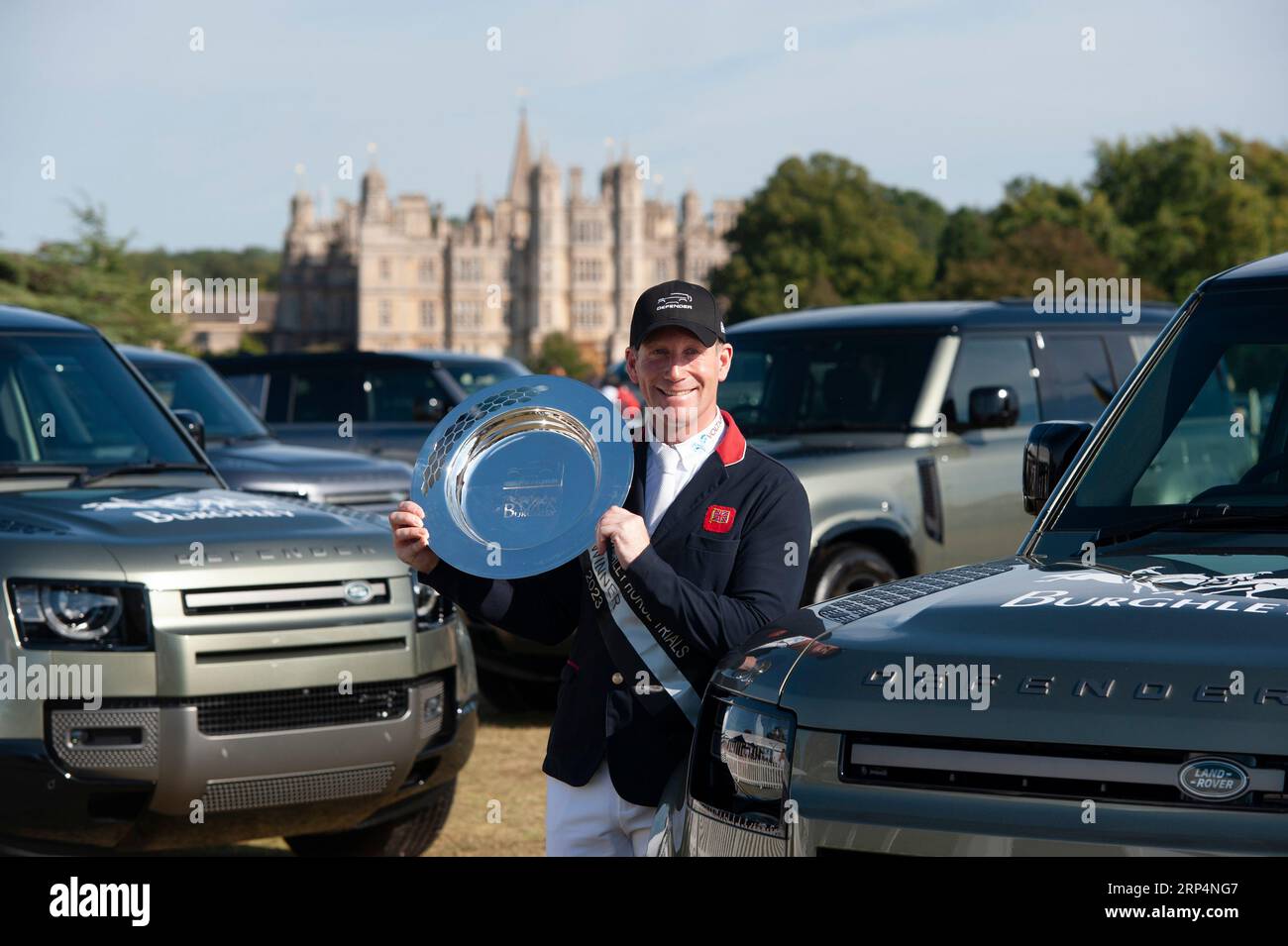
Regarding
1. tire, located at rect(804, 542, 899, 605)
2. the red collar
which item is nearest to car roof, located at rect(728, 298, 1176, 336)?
tire, located at rect(804, 542, 899, 605)

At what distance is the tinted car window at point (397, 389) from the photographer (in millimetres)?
15898

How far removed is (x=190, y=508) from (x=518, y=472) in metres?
2.77

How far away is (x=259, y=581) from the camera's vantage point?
5379 mm

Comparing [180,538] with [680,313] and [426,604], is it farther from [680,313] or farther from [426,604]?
[680,313]

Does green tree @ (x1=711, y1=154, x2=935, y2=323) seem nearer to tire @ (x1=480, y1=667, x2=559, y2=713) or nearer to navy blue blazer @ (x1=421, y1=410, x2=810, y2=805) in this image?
tire @ (x1=480, y1=667, x2=559, y2=713)

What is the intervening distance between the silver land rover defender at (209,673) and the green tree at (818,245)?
86549mm

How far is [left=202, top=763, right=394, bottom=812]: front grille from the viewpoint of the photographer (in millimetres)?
5195

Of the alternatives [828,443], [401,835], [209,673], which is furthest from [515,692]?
[209,673]

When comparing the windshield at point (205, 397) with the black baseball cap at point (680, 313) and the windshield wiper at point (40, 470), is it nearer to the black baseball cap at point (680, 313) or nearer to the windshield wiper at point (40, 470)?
the windshield wiper at point (40, 470)

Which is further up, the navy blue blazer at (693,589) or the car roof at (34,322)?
the car roof at (34,322)

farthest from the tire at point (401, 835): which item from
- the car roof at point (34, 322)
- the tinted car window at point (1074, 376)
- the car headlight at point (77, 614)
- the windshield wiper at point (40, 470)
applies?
the tinted car window at point (1074, 376)

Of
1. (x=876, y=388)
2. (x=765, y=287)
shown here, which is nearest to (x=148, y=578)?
(x=876, y=388)

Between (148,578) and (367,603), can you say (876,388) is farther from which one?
(148,578)

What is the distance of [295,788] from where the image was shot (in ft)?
17.5
